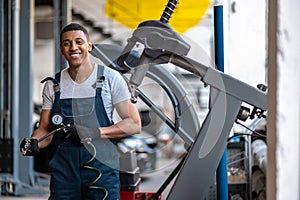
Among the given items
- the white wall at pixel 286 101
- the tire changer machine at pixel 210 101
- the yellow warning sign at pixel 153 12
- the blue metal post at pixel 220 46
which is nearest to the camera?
the white wall at pixel 286 101

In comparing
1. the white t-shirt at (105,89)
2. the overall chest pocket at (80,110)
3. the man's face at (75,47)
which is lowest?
the overall chest pocket at (80,110)

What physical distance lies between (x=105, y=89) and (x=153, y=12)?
3946mm

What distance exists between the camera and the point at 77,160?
2512 millimetres

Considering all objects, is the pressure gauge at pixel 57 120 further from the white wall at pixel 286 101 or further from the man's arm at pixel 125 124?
the white wall at pixel 286 101

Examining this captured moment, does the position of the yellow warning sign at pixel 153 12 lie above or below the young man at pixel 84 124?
above

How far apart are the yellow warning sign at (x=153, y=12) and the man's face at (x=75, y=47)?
3.31 metres

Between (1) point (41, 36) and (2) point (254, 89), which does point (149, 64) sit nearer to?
(2) point (254, 89)

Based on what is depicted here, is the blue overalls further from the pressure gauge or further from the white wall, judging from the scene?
the white wall

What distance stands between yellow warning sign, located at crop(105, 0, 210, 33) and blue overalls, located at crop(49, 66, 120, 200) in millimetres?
3426

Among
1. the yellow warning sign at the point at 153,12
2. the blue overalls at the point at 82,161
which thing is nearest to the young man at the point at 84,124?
the blue overalls at the point at 82,161

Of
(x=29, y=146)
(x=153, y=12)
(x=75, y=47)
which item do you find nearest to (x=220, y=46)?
(x=75, y=47)

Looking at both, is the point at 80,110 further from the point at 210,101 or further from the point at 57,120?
the point at 210,101

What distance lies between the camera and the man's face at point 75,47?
2543 mm

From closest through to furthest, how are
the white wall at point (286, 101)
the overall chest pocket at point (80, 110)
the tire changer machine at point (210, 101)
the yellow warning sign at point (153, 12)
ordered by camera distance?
the white wall at point (286, 101) < the tire changer machine at point (210, 101) < the overall chest pocket at point (80, 110) < the yellow warning sign at point (153, 12)
